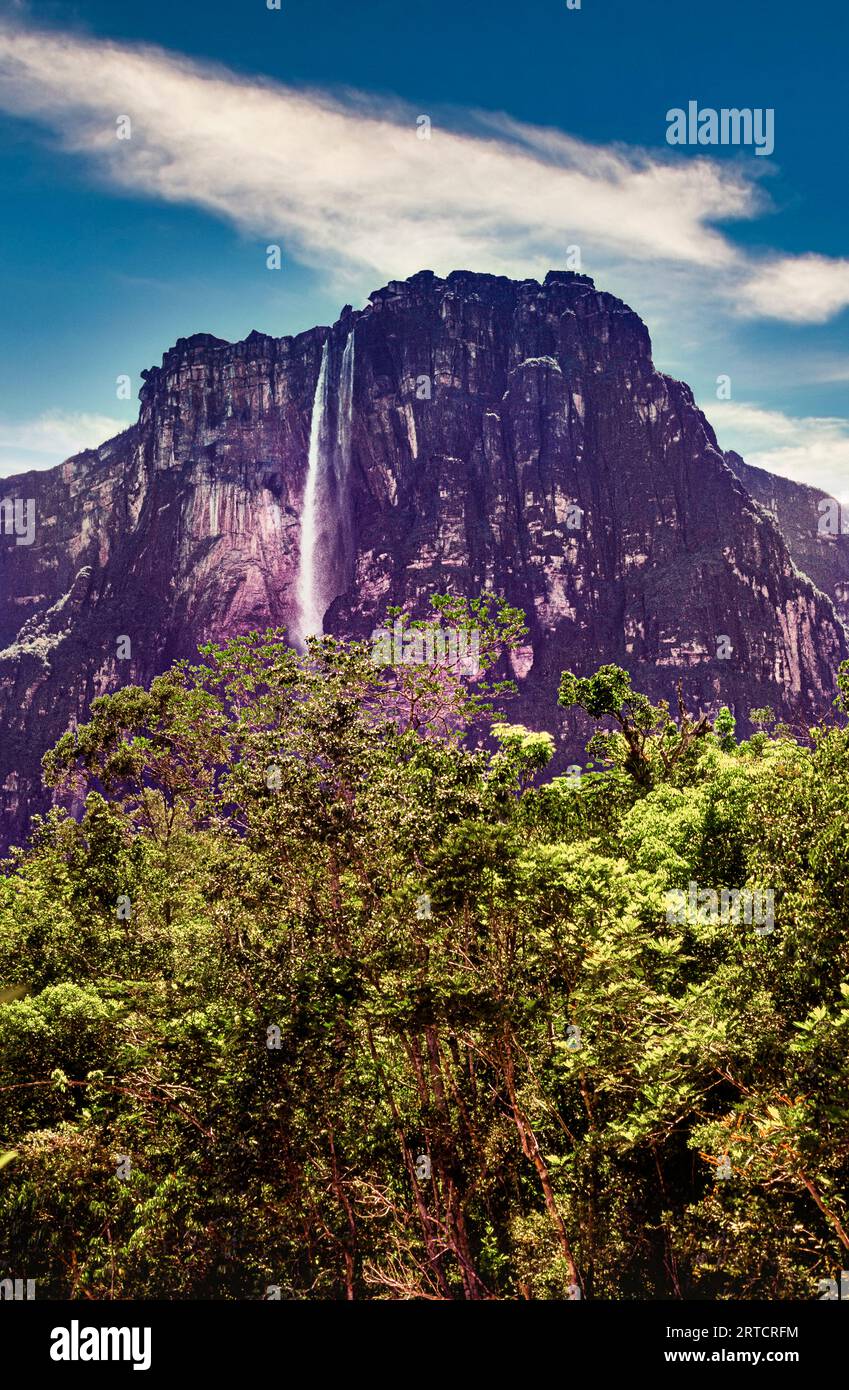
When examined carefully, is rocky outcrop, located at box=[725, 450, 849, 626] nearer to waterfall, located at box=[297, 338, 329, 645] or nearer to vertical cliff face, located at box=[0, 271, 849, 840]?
vertical cliff face, located at box=[0, 271, 849, 840]

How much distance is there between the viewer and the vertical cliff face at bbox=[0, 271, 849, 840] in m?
125

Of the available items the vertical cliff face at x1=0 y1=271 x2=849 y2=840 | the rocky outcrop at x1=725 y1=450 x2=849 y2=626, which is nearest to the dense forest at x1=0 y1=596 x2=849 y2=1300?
the vertical cliff face at x1=0 y1=271 x2=849 y2=840

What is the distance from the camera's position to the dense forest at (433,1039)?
11.4 meters

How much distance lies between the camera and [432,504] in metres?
128

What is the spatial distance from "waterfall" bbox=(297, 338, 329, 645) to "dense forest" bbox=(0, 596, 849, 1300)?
111582mm

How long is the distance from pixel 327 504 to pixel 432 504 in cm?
1496

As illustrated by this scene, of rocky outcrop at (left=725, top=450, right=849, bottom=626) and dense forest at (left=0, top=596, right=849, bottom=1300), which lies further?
rocky outcrop at (left=725, top=450, right=849, bottom=626)

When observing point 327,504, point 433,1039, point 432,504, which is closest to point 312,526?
point 327,504

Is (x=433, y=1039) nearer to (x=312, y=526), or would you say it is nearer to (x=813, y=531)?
(x=312, y=526)

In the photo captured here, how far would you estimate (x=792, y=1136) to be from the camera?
31.6 feet

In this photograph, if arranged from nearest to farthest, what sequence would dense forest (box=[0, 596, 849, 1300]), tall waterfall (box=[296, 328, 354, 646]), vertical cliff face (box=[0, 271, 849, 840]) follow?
dense forest (box=[0, 596, 849, 1300])
vertical cliff face (box=[0, 271, 849, 840])
tall waterfall (box=[296, 328, 354, 646])

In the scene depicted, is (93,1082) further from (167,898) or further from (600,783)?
(600,783)

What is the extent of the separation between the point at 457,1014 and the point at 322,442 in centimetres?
12661
